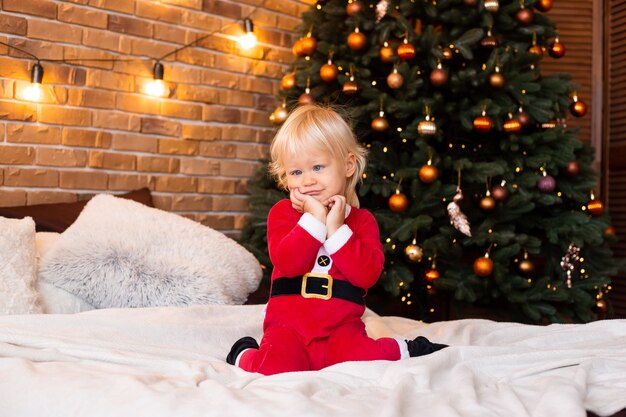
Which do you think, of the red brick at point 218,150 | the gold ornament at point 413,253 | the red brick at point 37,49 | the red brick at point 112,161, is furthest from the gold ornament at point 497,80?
the red brick at point 37,49

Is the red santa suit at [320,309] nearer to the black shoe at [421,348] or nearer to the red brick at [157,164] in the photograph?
the black shoe at [421,348]

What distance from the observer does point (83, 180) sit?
3.07m

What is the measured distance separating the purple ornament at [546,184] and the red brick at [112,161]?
188cm

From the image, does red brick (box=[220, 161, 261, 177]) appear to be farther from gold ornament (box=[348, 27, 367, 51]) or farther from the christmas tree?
gold ornament (box=[348, 27, 367, 51])

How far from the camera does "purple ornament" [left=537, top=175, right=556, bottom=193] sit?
307cm

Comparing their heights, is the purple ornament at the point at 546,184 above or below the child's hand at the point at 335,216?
above

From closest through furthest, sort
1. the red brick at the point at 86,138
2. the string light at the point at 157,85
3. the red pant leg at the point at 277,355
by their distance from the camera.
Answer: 1. the red pant leg at the point at 277,355
2. the red brick at the point at 86,138
3. the string light at the point at 157,85

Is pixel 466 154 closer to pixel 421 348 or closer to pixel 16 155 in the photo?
pixel 421 348

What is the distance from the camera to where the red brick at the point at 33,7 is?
9.30ft

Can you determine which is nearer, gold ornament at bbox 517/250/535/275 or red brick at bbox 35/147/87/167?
red brick at bbox 35/147/87/167

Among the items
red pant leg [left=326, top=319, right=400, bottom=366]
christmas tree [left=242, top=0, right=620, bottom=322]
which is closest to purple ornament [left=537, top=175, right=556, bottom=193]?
christmas tree [left=242, top=0, right=620, bottom=322]

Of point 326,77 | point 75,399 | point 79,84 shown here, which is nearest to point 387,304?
point 326,77

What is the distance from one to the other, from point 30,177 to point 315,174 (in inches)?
63.5

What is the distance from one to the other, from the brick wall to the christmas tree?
35cm
